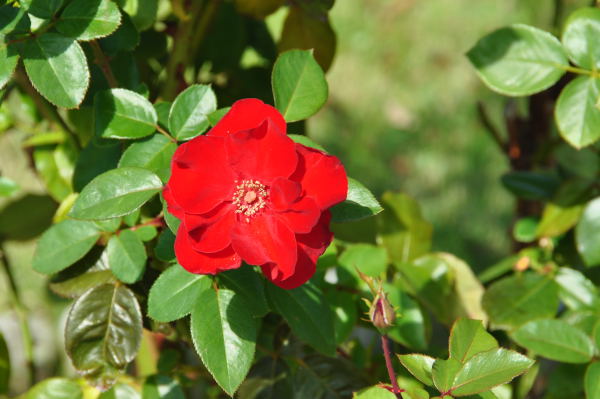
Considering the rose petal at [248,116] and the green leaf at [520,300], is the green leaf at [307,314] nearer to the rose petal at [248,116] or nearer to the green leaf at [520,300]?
the rose petal at [248,116]

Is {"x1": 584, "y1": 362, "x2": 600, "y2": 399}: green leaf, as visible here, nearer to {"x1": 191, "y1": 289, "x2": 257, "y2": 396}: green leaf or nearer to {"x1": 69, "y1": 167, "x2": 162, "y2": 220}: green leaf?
{"x1": 191, "y1": 289, "x2": 257, "y2": 396}: green leaf

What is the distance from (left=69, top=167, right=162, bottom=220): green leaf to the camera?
0.81 metres

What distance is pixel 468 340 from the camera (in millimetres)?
848

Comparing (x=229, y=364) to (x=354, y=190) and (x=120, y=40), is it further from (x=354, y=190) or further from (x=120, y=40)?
(x=120, y=40)

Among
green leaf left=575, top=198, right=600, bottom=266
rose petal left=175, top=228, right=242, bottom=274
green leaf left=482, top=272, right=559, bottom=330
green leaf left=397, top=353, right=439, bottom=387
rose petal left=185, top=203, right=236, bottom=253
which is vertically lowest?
green leaf left=482, top=272, right=559, bottom=330

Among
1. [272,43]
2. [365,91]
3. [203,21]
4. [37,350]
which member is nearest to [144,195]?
[203,21]

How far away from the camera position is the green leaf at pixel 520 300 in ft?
3.77

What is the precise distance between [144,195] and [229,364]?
0.68ft

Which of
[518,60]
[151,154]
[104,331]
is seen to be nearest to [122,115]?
[151,154]

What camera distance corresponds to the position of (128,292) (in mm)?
963

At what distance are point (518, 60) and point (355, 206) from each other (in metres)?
0.42

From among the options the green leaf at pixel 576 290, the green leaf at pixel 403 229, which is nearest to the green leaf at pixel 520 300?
the green leaf at pixel 576 290

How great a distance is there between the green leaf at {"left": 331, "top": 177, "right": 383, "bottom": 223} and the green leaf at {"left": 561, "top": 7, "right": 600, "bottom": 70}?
16.9 inches

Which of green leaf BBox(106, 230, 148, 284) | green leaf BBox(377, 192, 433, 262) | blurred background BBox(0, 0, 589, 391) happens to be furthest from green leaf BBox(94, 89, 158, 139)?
blurred background BBox(0, 0, 589, 391)
